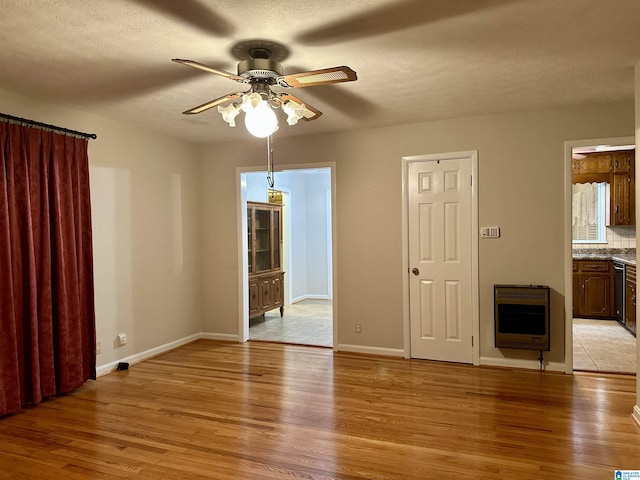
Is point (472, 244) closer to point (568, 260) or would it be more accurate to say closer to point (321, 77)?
point (568, 260)

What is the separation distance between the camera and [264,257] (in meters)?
6.61

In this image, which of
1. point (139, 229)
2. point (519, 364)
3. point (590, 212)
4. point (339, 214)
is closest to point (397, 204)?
point (339, 214)

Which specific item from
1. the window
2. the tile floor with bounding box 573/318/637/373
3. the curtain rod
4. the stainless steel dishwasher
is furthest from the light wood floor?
the window

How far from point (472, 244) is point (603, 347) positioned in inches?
84.0

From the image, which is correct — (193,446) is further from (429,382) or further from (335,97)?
(335,97)

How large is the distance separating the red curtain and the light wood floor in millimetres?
258

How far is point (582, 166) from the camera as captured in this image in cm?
670

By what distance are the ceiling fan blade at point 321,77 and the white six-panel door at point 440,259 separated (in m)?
2.35

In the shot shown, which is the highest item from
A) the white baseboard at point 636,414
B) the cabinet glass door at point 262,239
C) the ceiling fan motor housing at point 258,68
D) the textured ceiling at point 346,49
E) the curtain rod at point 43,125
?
the textured ceiling at point 346,49

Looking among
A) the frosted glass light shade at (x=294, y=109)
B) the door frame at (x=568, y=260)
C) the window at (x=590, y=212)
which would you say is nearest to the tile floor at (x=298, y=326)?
the door frame at (x=568, y=260)

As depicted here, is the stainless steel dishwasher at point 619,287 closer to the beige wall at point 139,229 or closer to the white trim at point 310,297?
the white trim at point 310,297

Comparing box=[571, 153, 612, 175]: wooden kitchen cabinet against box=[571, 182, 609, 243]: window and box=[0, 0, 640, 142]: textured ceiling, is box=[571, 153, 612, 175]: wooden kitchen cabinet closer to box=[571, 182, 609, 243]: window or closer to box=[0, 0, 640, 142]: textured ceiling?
box=[571, 182, 609, 243]: window

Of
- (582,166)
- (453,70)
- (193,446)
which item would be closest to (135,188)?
(193,446)

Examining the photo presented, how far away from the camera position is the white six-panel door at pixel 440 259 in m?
4.42
